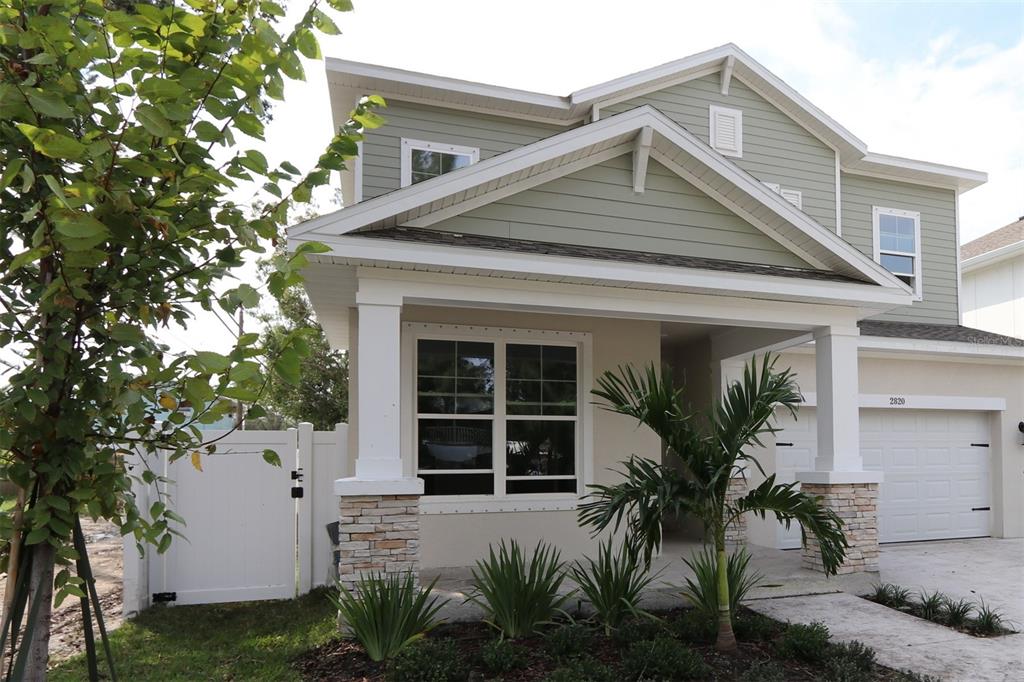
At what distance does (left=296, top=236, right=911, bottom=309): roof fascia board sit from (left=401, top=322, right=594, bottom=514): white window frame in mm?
2097

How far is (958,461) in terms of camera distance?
1207 cm

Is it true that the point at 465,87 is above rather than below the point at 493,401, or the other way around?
above

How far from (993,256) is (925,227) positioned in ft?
17.0

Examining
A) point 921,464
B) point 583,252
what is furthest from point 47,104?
point 921,464

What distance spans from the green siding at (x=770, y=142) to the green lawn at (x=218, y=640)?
30.3 feet

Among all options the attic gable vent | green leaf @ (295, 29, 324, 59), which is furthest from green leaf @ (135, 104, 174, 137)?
the attic gable vent

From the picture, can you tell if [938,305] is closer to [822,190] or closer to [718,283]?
[822,190]

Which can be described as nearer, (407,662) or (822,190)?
(407,662)

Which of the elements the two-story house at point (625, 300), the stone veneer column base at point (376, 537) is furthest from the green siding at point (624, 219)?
the stone veneer column base at point (376, 537)

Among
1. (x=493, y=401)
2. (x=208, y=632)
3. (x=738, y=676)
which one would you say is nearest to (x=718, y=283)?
(x=493, y=401)

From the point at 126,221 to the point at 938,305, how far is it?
14.1 metres

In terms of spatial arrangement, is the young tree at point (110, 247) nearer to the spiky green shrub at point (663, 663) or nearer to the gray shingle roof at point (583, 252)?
the spiky green shrub at point (663, 663)

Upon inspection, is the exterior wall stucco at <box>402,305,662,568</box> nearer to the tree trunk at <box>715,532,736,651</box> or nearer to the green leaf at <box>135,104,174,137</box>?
the tree trunk at <box>715,532,736,651</box>

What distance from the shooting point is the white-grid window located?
861cm
